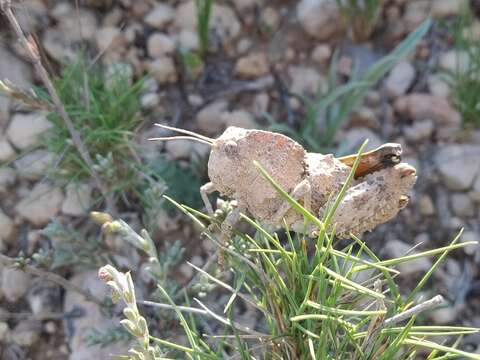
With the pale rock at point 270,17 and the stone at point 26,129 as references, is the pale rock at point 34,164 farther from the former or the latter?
the pale rock at point 270,17

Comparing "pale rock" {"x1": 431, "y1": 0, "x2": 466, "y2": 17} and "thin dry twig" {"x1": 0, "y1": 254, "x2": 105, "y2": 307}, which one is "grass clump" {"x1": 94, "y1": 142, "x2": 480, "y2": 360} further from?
"pale rock" {"x1": 431, "y1": 0, "x2": 466, "y2": 17}

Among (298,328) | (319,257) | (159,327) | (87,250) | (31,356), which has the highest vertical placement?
(319,257)

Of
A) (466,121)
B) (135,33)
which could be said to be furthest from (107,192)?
(466,121)

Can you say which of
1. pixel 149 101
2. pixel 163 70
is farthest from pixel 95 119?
pixel 163 70

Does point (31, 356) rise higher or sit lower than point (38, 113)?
lower

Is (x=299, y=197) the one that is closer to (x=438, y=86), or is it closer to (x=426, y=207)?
(x=426, y=207)

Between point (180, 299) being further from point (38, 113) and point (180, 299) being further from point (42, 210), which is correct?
point (38, 113)
